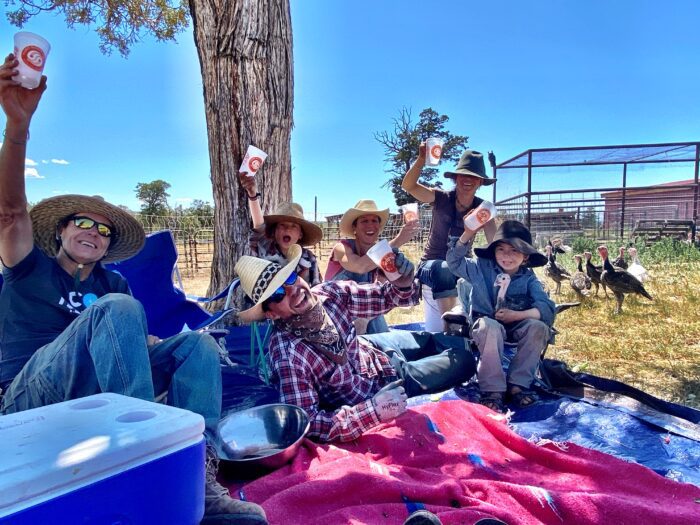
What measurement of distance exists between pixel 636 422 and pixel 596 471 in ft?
2.47

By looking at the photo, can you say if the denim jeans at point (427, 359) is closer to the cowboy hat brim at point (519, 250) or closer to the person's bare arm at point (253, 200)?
the cowboy hat brim at point (519, 250)

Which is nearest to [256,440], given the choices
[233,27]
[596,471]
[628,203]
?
[596,471]

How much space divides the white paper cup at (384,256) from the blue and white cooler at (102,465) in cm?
138

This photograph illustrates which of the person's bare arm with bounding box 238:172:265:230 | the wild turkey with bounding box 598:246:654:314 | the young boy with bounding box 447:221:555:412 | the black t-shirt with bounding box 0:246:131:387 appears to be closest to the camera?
the black t-shirt with bounding box 0:246:131:387

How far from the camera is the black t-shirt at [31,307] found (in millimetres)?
1865

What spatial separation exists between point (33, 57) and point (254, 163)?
1.77 meters

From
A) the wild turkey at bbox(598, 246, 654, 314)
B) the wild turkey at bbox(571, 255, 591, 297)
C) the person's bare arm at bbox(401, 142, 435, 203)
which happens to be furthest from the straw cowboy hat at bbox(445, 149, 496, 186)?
the wild turkey at bbox(571, 255, 591, 297)

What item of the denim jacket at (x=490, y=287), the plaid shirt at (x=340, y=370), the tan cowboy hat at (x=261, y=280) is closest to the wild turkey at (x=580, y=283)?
the denim jacket at (x=490, y=287)

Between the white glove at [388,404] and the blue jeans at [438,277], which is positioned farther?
the blue jeans at [438,277]

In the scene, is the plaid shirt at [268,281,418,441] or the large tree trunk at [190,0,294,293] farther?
the large tree trunk at [190,0,294,293]

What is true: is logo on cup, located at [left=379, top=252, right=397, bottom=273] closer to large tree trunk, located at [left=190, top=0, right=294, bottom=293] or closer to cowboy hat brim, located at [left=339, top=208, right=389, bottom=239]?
cowboy hat brim, located at [left=339, top=208, right=389, bottom=239]

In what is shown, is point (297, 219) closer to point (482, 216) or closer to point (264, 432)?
point (482, 216)

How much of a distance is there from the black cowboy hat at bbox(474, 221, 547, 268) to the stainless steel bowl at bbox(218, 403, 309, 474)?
67.8 inches

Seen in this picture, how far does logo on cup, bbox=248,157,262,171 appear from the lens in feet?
11.1
